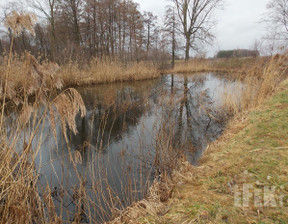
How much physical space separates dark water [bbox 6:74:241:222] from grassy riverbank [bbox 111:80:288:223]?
1.09ft

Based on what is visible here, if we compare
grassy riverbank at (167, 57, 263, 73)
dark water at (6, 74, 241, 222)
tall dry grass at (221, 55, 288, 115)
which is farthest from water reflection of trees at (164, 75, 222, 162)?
grassy riverbank at (167, 57, 263, 73)

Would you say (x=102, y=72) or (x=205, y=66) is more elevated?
(x=205, y=66)

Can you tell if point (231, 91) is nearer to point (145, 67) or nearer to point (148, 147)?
point (148, 147)

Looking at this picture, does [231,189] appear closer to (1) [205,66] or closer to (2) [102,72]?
(2) [102,72]

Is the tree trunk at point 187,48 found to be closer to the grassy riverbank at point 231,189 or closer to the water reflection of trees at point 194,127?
the water reflection of trees at point 194,127

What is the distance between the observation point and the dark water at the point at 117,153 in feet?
5.94

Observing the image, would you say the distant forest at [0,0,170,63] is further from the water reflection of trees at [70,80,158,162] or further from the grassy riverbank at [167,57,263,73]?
the water reflection of trees at [70,80,158,162]

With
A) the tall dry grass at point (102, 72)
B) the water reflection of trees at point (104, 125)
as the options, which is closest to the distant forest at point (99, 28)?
the tall dry grass at point (102, 72)

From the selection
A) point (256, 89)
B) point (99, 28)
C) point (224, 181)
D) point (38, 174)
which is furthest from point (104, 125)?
point (99, 28)

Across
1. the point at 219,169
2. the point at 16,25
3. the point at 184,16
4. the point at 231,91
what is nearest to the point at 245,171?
the point at 219,169

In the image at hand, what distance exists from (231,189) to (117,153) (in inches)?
74.5

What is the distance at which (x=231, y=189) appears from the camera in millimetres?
1501

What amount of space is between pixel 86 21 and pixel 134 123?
14.4m

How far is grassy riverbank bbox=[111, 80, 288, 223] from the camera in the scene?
4.03ft
